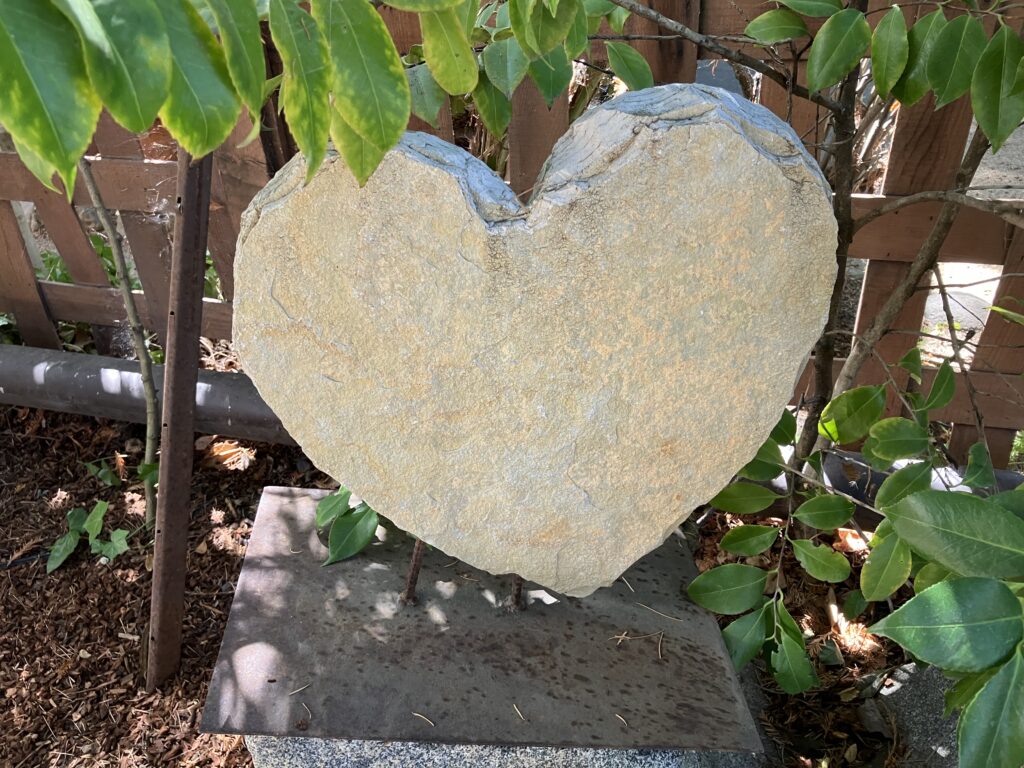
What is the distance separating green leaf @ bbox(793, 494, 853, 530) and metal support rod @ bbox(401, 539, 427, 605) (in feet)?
2.43

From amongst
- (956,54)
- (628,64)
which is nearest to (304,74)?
(628,64)

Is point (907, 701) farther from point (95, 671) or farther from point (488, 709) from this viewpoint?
point (95, 671)

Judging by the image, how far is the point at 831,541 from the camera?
2443 mm

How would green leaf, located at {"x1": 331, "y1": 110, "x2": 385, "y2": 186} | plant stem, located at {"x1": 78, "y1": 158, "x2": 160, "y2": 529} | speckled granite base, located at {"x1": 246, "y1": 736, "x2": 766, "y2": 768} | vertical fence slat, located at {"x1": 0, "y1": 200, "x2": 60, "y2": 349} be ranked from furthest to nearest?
vertical fence slat, located at {"x1": 0, "y1": 200, "x2": 60, "y2": 349} → plant stem, located at {"x1": 78, "y1": 158, "x2": 160, "y2": 529} → speckled granite base, located at {"x1": 246, "y1": 736, "x2": 766, "y2": 768} → green leaf, located at {"x1": 331, "y1": 110, "x2": 385, "y2": 186}

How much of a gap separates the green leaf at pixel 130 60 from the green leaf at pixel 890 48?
1020mm

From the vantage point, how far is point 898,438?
1.54 m

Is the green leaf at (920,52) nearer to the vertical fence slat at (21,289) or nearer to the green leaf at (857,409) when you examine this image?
the green leaf at (857,409)

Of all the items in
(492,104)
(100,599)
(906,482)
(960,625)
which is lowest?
(100,599)

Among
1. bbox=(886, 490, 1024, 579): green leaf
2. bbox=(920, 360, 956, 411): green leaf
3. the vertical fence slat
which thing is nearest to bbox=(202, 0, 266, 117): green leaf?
bbox=(886, 490, 1024, 579): green leaf

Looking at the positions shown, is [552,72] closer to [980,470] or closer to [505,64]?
[505,64]

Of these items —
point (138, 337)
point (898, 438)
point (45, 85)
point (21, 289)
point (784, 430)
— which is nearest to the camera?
point (45, 85)

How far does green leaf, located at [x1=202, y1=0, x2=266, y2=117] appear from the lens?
618 mm

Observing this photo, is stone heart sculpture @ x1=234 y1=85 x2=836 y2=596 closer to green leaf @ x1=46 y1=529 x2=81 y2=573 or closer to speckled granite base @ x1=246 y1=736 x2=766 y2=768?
speckled granite base @ x1=246 y1=736 x2=766 y2=768

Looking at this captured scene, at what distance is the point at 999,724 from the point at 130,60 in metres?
1.03
